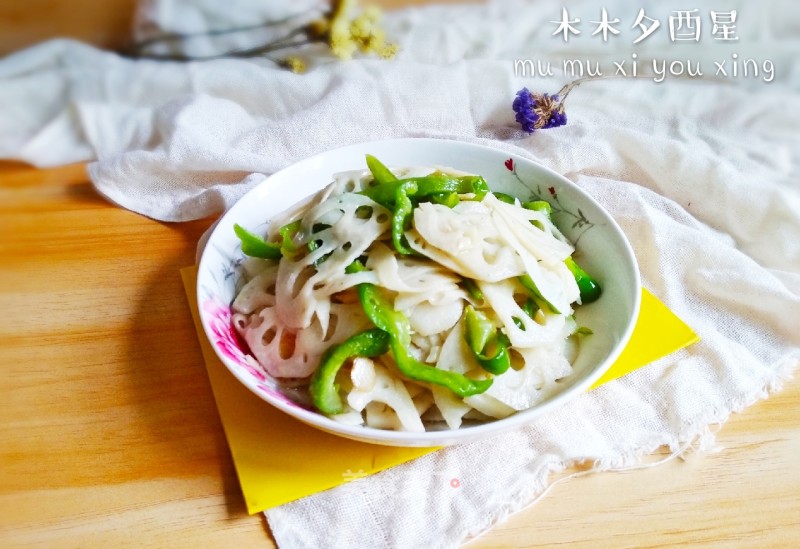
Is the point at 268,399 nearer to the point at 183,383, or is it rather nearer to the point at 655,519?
the point at 183,383

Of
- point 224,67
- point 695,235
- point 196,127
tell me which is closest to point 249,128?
point 196,127

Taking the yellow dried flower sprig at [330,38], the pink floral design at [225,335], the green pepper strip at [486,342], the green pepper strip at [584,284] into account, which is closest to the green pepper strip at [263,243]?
the pink floral design at [225,335]

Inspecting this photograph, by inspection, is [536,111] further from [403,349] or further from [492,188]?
[403,349]

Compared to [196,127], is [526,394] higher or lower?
lower

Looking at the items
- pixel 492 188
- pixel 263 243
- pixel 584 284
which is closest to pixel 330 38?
pixel 492 188

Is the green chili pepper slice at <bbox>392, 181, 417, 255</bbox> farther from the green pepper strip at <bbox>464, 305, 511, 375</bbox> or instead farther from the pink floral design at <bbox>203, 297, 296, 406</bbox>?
the pink floral design at <bbox>203, 297, 296, 406</bbox>

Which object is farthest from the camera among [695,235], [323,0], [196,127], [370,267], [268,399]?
[323,0]

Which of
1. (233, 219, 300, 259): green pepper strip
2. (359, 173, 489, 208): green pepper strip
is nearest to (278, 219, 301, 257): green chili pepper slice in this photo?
(233, 219, 300, 259): green pepper strip

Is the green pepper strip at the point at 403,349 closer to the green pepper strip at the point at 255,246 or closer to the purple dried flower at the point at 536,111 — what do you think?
the green pepper strip at the point at 255,246
